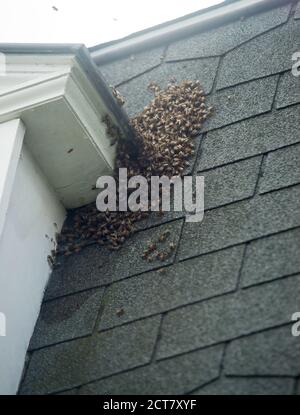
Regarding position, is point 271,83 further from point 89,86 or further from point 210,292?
point 210,292

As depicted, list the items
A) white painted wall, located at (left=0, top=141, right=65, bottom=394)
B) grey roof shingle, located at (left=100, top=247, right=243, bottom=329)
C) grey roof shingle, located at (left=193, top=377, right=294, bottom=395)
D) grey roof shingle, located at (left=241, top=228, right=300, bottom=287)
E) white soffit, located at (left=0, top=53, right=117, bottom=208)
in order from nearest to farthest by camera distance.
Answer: grey roof shingle, located at (left=193, top=377, right=294, bottom=395) < grey roof shingle, located at (left=241, top=228, right=300, bottom=287) < grey roof shingle, located at (left=100, top=247, right=243, bottom=329) < white painted wall, located at (left=0, top=141, right=65, bottom=394) < white soffit, located at (left=0, top=53, right=117, bottom=208)

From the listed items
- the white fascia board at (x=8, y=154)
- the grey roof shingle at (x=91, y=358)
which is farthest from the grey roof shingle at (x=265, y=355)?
the white fascia board at (x=8, y=154)

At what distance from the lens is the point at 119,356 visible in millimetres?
2605

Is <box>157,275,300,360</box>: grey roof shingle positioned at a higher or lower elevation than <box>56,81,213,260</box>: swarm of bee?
lower

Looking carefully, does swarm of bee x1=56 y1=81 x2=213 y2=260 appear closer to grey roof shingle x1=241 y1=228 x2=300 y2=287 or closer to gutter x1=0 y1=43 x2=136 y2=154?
gutter x1=0 y1=43 x2=136 y2=154

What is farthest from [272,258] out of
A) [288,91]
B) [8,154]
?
[8,154]

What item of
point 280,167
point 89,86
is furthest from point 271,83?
point 89,86

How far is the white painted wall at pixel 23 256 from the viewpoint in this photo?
111 inches

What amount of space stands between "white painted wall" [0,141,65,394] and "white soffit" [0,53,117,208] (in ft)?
0.40

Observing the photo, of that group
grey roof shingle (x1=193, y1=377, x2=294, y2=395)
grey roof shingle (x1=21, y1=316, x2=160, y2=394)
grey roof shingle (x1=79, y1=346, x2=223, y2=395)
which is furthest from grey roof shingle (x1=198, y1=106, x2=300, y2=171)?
grey roof shingle (x1=193, y1=377, x2=294, y2=395)

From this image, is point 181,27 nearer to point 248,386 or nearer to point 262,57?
point 262,57

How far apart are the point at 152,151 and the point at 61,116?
0.59 m

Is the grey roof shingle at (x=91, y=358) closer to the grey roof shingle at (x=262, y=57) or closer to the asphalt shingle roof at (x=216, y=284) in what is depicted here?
the asphalt shingle roof at (x=216, y=284)

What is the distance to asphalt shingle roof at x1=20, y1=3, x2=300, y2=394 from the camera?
2355 millimetres
